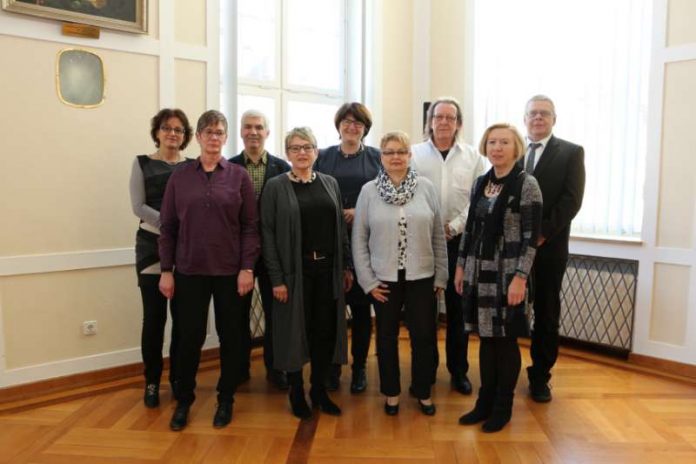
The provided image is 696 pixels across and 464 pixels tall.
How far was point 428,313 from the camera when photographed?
110 inches

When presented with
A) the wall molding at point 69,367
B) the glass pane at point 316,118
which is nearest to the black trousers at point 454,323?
the wall molding at point 69,367

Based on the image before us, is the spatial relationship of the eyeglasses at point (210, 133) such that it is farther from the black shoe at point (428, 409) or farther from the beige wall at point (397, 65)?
the beige wall at point (397, 65)

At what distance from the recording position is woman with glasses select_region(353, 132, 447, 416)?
8.86 ft

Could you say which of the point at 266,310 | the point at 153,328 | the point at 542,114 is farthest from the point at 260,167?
the point at 542,114

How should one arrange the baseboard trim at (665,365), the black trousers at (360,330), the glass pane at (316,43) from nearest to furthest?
the black trousers at (360,330) < the baseboard trim at (665,365) < the glass pane at (316,43)

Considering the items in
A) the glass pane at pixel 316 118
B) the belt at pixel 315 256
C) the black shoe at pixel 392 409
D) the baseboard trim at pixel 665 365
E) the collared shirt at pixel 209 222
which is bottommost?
the black shoe at pixel 392 409

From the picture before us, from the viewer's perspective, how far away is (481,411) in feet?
9.20

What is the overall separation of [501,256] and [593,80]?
6.15ft

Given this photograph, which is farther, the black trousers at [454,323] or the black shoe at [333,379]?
the black shoe at [333,379]

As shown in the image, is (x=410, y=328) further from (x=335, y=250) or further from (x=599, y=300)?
(x=599, y=300)

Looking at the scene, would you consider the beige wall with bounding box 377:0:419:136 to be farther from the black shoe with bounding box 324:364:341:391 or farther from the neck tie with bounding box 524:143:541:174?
the black shoe with bounding box 324:364:341:391

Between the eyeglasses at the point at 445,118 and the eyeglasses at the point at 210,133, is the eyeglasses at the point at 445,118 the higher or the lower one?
the higher one

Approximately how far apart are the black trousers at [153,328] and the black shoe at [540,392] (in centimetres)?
186

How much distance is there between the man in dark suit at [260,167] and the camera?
2.93 meters
